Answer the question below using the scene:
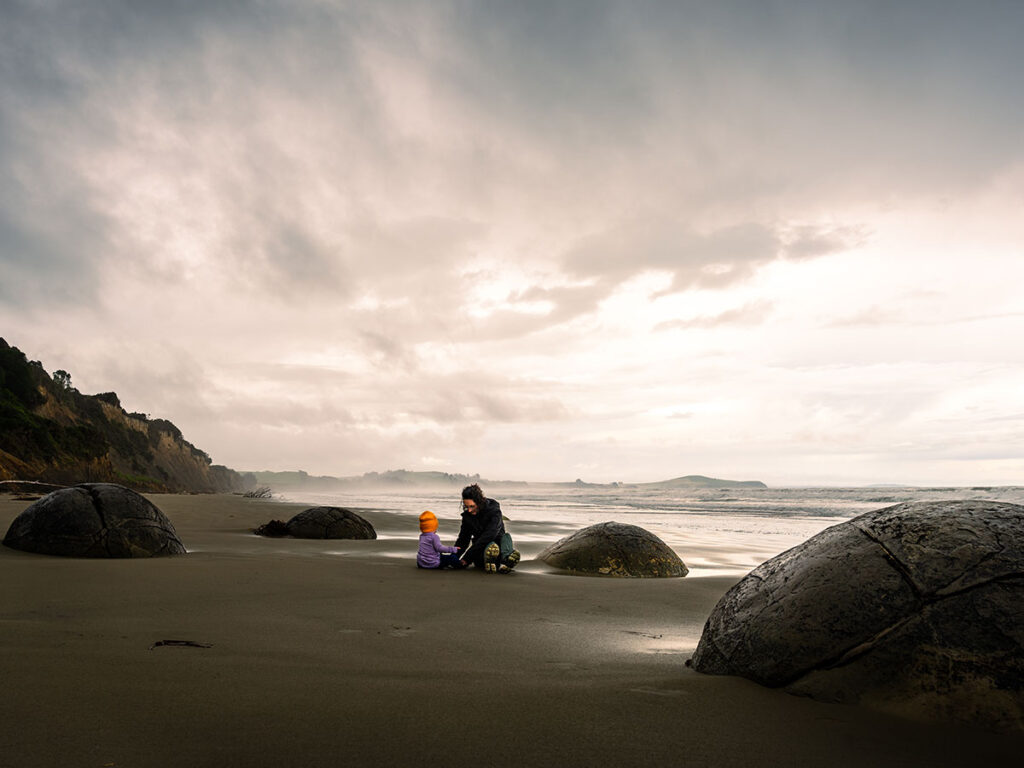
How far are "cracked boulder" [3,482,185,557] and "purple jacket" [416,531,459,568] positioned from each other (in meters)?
2.66

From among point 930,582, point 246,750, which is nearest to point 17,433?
point 246,750

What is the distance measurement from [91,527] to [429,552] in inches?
137

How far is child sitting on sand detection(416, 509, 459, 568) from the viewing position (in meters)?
7.40

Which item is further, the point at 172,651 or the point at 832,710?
the point at 172,651

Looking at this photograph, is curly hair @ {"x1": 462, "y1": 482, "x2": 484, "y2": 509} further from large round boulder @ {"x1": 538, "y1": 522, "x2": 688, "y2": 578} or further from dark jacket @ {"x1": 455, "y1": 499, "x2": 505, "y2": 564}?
large round boulder @ {"x1": 538, "y1": 522, "x2": 688, "y2": 578}

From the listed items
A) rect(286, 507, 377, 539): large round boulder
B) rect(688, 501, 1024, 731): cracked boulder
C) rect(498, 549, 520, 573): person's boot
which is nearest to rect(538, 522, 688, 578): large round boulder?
rect(498, 549, 520, 573): person's boot

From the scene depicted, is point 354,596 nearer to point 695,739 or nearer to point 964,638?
point 695,739

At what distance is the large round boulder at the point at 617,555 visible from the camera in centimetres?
748

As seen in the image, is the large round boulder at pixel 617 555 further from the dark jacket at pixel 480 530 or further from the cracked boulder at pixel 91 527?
the cracked boulder at pixel 91 527

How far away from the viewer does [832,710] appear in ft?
7.47

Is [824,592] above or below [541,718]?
above

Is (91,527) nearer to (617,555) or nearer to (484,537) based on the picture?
(484,537)

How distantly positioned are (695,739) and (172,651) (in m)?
2.27

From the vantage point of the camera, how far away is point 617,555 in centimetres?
759
